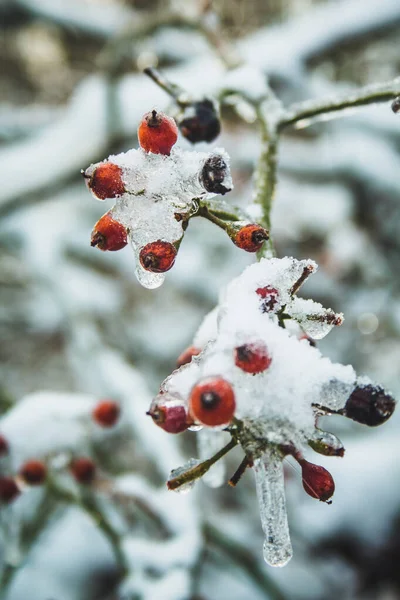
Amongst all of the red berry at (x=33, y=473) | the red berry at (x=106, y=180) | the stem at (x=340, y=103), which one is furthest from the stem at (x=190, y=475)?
the red berry at (x=33, y=473)

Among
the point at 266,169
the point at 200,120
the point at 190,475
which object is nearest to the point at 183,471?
the point at 190,475

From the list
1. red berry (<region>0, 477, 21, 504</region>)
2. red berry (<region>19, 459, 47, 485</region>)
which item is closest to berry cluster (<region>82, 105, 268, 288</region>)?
red berry (<region>19, 459, 47, 485</region>)

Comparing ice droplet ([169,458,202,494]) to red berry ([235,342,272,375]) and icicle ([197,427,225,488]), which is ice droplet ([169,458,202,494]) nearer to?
red berry ([235,342,272,375])

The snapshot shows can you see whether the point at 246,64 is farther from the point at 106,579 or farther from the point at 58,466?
the point at 106,579

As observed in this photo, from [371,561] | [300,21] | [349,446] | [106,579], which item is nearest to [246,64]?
[300,21]

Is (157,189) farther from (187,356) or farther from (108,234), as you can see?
(187,356)
